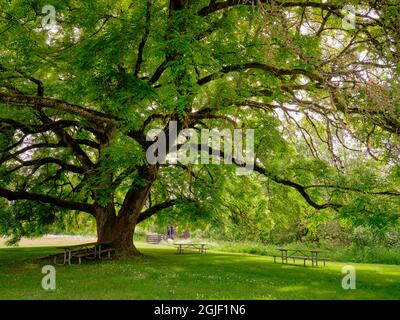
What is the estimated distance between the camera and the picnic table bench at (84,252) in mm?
16625

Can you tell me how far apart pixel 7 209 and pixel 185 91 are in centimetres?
1412

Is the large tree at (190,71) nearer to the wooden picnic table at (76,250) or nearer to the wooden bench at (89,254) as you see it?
the wooden bench at (89,254)

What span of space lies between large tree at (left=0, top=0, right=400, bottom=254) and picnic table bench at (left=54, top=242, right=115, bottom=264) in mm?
765

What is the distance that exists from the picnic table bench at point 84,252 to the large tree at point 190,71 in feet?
2.51

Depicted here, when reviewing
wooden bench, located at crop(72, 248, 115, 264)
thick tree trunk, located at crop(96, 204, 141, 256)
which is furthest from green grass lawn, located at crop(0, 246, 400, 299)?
thick tree trunk, located at crop(96, 204, 141, 256)

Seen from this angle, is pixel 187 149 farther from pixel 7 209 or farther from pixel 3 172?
pixel 7 209

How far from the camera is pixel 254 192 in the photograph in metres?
20.3

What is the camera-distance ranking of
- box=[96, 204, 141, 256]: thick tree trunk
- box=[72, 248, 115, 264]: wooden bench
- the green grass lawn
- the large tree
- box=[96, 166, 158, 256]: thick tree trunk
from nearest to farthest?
the large tree < the green grass lawn < box=[72, 248, 115, 264]: wooden bench < box=[96, 166, 158, 256]: thick tree trunk < box=[96, 204, 141, 256]: thick tree trunk

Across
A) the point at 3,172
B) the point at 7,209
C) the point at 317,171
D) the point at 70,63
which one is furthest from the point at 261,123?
the point at 7,209

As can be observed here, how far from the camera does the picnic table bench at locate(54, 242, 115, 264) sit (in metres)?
16.6

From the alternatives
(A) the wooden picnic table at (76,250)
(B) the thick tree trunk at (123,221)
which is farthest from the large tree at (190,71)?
(A) the wooden picnic table at (76,250)

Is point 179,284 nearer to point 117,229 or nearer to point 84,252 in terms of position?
point 117,229

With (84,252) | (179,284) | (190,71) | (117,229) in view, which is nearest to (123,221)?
(117,229)

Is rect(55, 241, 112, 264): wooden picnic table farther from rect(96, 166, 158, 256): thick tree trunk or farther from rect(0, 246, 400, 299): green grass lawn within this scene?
rect(0, 246, 400, 299): green grass lawn
